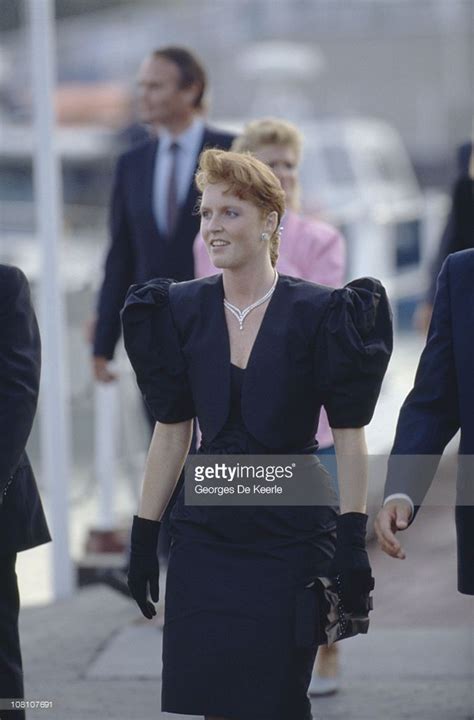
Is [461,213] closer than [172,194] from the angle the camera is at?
No

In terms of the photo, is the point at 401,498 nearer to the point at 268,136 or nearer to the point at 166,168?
the point at 268,136

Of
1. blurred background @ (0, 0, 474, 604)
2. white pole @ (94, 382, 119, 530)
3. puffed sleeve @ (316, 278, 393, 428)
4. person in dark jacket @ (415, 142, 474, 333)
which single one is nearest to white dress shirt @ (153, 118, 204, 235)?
person in dark jacket @ (415, 142, 474, 333)

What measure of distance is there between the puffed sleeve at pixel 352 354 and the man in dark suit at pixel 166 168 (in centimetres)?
207

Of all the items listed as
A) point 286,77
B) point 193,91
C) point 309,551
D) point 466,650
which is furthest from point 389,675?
point 286,77

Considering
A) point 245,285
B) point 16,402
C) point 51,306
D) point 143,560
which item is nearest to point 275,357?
point 245,285

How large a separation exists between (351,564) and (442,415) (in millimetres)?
402

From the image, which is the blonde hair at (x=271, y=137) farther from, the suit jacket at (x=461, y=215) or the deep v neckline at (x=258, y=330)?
the suit jacket at (x=461, y=215)

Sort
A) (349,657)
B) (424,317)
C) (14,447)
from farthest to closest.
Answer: (424,317), (349,657), (14,447)

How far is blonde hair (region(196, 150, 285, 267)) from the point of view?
341 centimetres

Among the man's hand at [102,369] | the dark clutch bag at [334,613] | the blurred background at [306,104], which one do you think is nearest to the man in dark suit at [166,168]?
the man's hand at [102,369]

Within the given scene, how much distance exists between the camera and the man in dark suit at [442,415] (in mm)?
3314

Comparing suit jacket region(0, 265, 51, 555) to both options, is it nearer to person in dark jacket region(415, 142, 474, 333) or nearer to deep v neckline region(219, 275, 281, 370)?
deep v neckline region(219, 275, 281, 370)

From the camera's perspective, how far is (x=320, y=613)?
324 cm

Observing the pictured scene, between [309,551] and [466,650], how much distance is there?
7.14 feet
